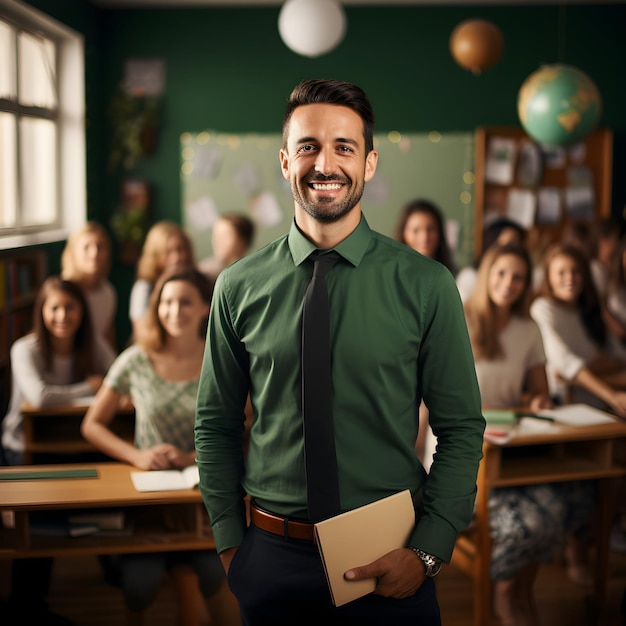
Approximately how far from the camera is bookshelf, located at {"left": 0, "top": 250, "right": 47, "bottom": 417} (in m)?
4.82

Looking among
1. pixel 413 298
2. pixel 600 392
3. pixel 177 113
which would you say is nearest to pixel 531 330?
pixel 600 392

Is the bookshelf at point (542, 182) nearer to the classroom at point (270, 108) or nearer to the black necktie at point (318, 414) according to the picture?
the classroom at point (270, 108)

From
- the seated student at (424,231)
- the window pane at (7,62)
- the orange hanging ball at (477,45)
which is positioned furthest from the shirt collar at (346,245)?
the window pane at (7,62)

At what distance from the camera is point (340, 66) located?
22.8 ft

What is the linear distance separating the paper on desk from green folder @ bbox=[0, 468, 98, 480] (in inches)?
65.6

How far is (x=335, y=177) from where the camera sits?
1.53 m

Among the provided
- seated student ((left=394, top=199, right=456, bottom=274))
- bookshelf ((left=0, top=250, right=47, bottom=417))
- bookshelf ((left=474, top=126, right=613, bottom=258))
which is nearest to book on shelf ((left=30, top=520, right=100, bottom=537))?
bookshelf ((left=0, top=250, right=47, bottom=417))

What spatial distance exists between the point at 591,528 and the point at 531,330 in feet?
2.99

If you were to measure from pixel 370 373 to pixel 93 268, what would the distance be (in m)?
3.49

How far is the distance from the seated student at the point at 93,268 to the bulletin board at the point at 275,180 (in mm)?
1808

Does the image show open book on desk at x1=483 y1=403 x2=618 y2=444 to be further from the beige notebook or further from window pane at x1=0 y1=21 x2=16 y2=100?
window pane at x1=0 y1=21 x2=16 y2=100

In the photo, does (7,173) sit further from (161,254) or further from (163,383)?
(163,383)

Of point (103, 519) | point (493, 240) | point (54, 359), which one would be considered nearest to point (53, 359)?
point (54, 359)

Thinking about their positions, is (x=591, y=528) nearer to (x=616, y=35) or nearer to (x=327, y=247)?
(x=327, y=247)
